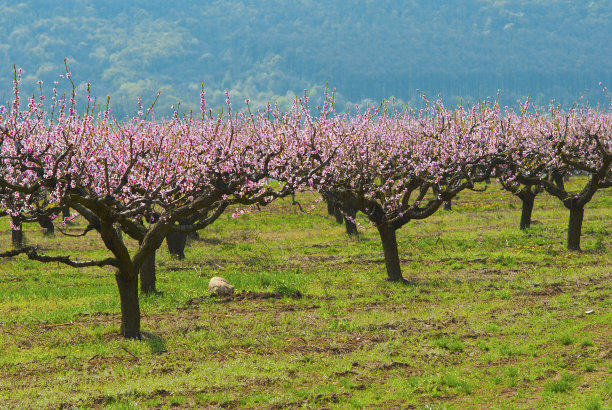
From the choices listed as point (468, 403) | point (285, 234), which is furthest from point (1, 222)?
point (468, 403)

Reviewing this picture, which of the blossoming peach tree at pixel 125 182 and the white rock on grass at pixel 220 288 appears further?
the white rock on grass at pixel 220 288

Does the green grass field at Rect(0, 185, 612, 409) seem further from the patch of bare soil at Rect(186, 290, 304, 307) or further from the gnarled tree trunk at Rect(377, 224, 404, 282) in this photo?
the gnarled tree trunk at Rect(377, 224, 404, 282)

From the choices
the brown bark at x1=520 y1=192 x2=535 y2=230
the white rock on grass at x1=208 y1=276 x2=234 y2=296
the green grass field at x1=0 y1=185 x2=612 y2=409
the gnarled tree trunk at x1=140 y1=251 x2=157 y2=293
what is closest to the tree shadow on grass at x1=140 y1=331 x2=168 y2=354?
the green grass field at x1=0 y1=185 x2=612 y2=409

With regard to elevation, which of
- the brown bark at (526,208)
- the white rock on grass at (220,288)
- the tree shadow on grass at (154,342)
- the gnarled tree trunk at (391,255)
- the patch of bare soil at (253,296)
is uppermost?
the brown bark at (526,208)

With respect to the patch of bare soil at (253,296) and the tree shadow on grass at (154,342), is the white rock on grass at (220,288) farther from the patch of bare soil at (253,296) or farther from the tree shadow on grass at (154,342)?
the tree shadow on grass at (154,342)

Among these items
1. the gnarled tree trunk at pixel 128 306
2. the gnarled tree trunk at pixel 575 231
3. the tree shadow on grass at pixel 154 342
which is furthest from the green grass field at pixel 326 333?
the gnarled tree trunk at pixel 575 231

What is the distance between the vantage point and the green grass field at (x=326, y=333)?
541 inches

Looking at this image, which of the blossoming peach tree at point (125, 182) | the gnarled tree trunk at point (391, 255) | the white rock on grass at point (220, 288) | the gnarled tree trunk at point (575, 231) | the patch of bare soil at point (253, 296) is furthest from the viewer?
the gnarled tree trunk at point (575, 231)

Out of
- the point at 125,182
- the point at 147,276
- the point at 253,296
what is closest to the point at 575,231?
the point at 253,296

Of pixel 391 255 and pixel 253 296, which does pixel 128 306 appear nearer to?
pixel 253 296

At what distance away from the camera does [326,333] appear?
1881 centimetres

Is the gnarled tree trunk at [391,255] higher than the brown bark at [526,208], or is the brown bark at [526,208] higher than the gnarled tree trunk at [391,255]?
the brown bark at [526,208]

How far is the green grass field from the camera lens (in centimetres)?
1374

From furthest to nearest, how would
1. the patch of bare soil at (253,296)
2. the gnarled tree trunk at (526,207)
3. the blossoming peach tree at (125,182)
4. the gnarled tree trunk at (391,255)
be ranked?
the gnarled tree trunk at (526,207), the gnarled tree trunk at (391,255), the patch of bare soil at (253,296), the blossoming peach tree at (125,182)
